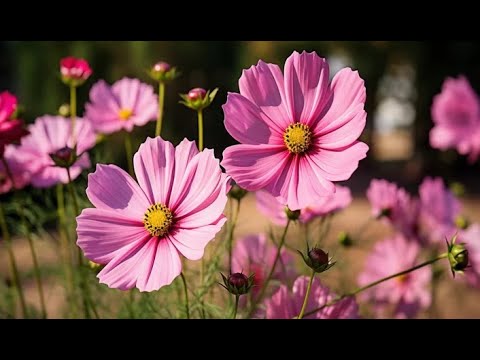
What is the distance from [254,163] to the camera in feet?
1.09

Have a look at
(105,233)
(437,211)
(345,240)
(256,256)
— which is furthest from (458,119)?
(105,233)

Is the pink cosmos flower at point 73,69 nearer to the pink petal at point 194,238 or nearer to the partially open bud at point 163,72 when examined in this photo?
the partially open bud at point 163,72

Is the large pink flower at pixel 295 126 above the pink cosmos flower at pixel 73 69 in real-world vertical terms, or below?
below

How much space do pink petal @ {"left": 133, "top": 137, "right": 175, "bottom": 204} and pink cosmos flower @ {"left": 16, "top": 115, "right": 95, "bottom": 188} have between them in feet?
0.47

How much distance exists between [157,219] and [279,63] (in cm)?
471

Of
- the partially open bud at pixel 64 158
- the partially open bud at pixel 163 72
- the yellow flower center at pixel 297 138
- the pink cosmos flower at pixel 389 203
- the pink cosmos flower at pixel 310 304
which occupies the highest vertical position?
the partially open bud at pixel 163 72

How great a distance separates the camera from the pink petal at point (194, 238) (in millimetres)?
296

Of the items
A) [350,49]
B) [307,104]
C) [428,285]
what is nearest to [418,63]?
[350,49]

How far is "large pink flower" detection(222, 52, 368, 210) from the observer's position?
1.06 feet

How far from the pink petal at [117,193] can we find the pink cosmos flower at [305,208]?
0.16m

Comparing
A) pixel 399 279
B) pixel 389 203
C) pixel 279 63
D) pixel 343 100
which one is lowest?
pixel 399 279

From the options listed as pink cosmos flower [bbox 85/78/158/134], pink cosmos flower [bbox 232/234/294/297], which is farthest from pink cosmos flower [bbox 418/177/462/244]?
pink cosmos flower [bbox 85/78/158/134]

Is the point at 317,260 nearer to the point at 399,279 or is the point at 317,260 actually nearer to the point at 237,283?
the point at 237,283

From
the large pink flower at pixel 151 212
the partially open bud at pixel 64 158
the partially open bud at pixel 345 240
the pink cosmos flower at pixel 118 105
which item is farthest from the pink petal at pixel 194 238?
the partially open bud at pixel 345 240
